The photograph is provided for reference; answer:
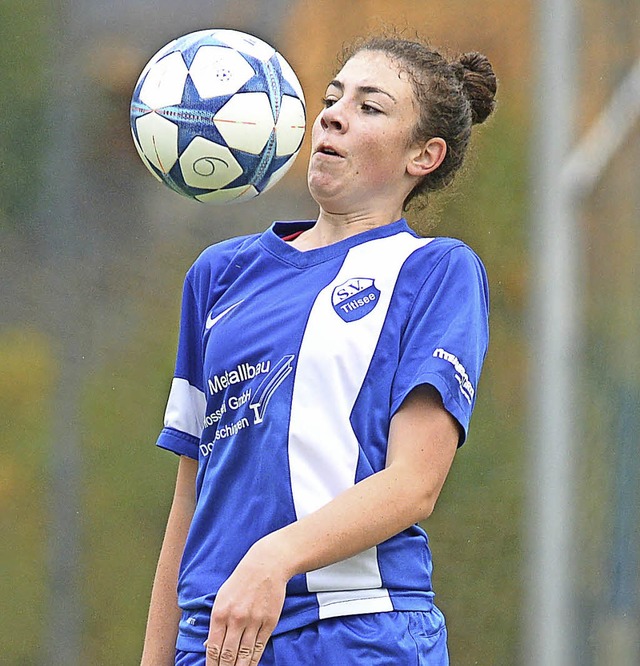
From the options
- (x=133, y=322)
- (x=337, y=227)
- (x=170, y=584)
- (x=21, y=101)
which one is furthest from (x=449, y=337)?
(x=21, y=101)

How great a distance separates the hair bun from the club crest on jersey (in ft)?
1.34

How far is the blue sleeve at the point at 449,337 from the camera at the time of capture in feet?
5.48

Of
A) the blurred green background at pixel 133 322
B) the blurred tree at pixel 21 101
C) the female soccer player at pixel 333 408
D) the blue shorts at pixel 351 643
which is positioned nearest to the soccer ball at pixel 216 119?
the female soccer player at pixel 333 408

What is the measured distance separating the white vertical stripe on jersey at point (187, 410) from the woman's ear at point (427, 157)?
1.46 ft

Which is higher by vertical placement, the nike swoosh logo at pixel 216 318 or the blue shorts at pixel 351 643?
the nike swoosh logo at pixel 216 318

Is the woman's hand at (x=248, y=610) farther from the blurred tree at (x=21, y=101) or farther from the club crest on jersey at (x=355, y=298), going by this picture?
the blurred tree at (x=21, y=101)

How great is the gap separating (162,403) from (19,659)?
3.05ft

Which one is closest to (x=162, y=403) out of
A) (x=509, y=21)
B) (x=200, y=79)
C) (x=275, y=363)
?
(x=509, y=21)

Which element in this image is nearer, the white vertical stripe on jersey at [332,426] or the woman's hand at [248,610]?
the woman's hand at [248,610]

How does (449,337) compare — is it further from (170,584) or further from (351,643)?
(170,584)

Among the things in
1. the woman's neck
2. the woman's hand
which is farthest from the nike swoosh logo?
the woman's hand

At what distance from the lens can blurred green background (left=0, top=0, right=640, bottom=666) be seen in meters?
4.31

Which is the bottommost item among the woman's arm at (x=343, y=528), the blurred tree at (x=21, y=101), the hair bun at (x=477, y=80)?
the woman's arm at (x=343, y=528)

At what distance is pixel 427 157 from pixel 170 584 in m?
0.71
